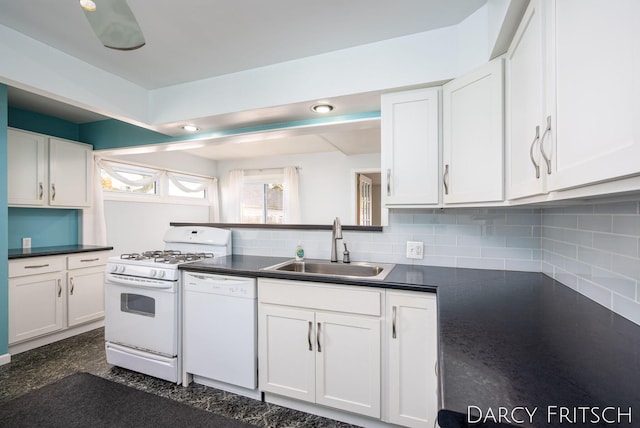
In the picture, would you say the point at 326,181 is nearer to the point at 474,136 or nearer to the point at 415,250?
the point at 415,250

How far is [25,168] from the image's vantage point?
9.67 ft

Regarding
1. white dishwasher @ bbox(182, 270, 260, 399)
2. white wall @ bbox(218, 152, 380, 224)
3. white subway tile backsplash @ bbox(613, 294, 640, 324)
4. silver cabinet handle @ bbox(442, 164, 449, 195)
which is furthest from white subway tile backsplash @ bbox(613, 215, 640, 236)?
white wall @ bbox(218, 152, 380, 224)

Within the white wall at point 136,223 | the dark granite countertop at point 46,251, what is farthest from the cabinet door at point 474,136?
the white wall at point 136,223

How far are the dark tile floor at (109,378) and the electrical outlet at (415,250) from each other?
3.95 feet

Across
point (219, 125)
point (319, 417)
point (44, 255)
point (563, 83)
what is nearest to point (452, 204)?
point (563, 83)

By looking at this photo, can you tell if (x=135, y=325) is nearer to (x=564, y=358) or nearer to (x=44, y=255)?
(x=44, y=255)

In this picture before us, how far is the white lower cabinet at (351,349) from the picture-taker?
1603 millimetres

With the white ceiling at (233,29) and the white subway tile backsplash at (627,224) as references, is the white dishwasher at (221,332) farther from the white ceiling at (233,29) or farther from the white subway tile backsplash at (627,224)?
the white subway tile backsplash at (627,224)

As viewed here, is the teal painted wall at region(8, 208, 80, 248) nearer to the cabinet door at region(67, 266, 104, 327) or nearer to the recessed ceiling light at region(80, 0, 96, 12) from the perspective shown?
→ the cabinet door at region(67, 266, 104, 327)

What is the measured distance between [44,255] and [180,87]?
6.90 ft

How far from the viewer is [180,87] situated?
2.59 m

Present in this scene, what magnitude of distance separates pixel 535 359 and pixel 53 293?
3899 mm

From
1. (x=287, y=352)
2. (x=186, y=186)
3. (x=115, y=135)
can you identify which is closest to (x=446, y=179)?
(x=287, y=352)

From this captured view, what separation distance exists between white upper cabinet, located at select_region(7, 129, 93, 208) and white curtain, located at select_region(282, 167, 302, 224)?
284 cm
